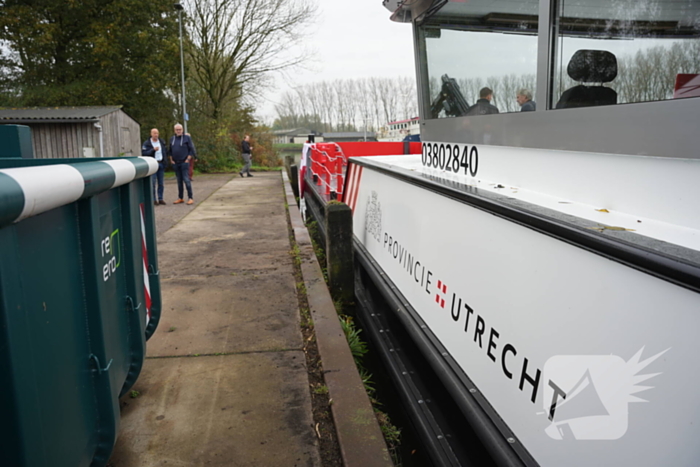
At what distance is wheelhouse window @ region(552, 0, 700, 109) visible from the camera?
161 cm

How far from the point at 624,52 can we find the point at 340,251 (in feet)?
11.4

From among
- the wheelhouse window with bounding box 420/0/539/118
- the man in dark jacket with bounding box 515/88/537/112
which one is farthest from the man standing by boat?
the man in dark jacket with bounding box 515/88/537/112

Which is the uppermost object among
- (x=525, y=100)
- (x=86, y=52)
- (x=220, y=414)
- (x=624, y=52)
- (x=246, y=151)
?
(x=86, y=52)

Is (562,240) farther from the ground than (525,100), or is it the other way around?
(525,100)

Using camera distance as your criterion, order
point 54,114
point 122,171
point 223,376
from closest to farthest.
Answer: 1. point 122,171
2. point 223,376
3. point 54,114

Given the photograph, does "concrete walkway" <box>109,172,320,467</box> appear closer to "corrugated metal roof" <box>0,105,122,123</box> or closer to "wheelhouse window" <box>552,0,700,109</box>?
"wheelhouse window" <box>552,0,700,109</box>

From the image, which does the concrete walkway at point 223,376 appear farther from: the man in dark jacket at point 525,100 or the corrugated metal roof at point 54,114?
the corrugated metal roof at point 54,114

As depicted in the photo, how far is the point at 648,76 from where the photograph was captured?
1745 mm

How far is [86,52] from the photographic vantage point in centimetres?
2441

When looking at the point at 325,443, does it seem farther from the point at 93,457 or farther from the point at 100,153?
the point at 100,153

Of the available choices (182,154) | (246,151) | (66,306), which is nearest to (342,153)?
(182,154)

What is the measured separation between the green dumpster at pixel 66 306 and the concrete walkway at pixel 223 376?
393 mm

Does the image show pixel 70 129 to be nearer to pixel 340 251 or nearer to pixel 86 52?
pixel 86 52

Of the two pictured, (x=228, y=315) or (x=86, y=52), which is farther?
(x=86, y=52)
